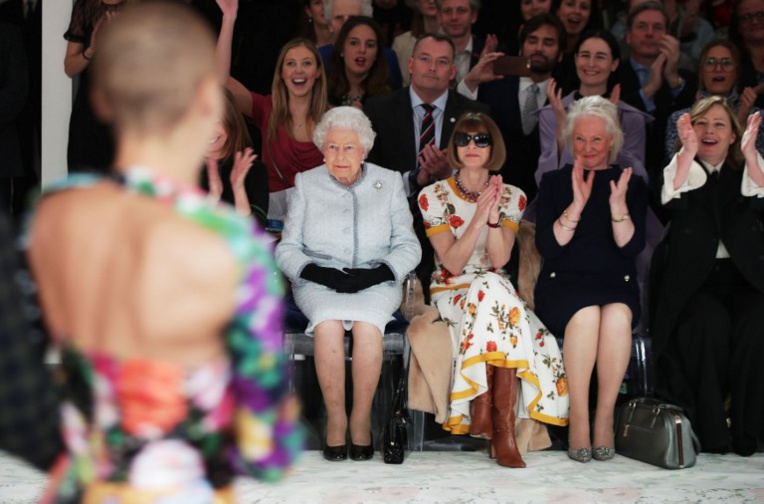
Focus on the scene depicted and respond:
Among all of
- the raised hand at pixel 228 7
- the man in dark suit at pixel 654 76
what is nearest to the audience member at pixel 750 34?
the man in dark suit at pixel 654 76

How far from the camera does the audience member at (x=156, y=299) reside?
1.46 m

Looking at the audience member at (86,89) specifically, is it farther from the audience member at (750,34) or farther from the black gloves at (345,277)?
the audience member at (750,34)

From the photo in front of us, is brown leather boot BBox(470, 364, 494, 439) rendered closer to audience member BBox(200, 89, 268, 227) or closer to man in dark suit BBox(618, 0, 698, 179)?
audience member BBox(200, 89, 268, 227)

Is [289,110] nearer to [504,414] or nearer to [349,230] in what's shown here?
[349,230]

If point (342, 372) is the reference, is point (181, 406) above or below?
above

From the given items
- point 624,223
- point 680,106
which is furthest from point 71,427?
point 680,106

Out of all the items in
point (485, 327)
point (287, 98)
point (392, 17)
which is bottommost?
point (485, 327)

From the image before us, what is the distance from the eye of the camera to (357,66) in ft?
19.2

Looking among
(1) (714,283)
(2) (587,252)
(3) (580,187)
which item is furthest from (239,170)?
(1) (714,283)

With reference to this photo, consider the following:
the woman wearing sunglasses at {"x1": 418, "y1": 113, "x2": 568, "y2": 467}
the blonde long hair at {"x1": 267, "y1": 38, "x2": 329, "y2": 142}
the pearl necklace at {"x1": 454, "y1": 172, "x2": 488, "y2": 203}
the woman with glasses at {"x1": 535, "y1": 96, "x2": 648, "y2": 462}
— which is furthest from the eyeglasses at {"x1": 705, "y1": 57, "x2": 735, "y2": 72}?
the blonde long hair at {"x1": 267, "y1": 38, "x2": 329, "y2": 142}

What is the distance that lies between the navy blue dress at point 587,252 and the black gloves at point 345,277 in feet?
2.46

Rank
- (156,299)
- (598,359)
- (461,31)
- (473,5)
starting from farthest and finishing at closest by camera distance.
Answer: (473,5), (461,31), (598,359), (156,299)

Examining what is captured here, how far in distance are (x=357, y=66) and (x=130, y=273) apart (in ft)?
14.8

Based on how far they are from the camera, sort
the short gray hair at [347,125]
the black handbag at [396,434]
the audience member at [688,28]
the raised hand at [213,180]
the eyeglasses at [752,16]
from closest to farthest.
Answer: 1. the raised hand at [213,180]
2. the black handbag at [396,434]
3. the short gray hair at [347,125]
4. the eyeglasses at [752,16]
5. the audience member at [688,28]
